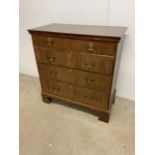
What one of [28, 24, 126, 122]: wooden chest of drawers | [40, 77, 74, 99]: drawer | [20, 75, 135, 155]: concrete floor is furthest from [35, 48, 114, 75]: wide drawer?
[20, 75, 135, 155]: concrete floor

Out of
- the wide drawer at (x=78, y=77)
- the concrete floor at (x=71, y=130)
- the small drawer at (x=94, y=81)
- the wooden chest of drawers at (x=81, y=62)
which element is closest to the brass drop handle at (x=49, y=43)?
the wooden chest of drawers at (x=81, y=62)

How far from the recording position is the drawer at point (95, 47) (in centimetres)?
139

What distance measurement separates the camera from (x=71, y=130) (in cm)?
169

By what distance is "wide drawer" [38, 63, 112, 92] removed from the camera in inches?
62.2

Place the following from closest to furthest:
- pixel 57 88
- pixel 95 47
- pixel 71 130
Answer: pixel 95 47, pixel 71 130, pixel 57 88

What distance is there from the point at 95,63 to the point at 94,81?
0.20 meters

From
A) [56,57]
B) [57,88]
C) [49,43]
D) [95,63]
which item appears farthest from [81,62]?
[57,88]

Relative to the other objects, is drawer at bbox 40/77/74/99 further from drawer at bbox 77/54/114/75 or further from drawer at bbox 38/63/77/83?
drawer at bbox 77/54/114/75

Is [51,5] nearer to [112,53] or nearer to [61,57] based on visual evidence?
[61,57]

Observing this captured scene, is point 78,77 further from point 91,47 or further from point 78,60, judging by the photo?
point 91,47

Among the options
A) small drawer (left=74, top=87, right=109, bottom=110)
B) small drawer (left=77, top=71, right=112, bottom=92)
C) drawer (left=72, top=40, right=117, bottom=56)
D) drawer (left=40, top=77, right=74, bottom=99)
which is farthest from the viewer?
drawer (left=40, top=77, right=74, bottom=99)
